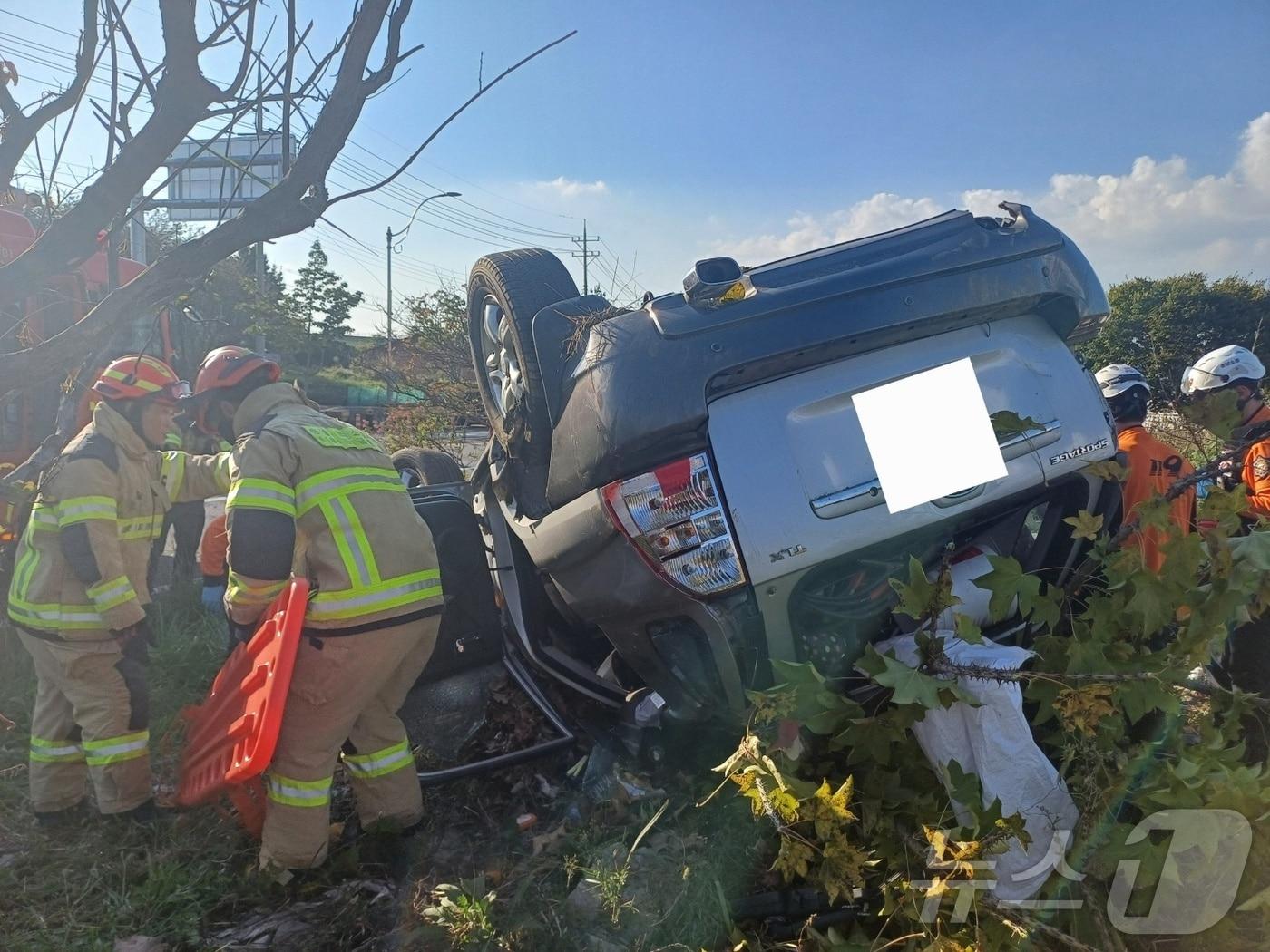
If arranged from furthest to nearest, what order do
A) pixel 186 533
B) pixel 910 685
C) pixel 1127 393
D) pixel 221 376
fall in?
pixel 186 533 < pixel 1127 393 < pixel 221 376 < pixel 910 685

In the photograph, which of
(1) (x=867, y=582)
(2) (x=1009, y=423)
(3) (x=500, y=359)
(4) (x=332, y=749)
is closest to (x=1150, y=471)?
(2) (x=1009, y=423)

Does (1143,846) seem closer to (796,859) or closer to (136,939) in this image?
(796,859)

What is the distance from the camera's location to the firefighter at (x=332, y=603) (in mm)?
2699

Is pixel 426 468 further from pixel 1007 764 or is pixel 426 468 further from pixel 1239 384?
pixel 1239 384

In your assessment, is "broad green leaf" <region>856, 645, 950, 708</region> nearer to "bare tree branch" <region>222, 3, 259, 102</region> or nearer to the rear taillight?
the rear taillight

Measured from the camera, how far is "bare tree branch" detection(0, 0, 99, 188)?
200 cm

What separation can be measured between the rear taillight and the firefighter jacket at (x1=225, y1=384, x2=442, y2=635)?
3.09 feet

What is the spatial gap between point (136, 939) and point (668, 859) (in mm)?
1492

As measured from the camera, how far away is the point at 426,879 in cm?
251

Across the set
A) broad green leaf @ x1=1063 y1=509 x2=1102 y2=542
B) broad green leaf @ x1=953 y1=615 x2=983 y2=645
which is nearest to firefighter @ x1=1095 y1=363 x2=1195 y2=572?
broad green leaf @ x1=1063 y1=509 x2=1102 y2=542

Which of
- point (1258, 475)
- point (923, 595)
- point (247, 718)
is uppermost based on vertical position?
point (247, 718)

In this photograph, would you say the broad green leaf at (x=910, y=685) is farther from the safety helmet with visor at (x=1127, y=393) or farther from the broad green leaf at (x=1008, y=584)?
the safety helmet with visor at (x=1127, y=393)

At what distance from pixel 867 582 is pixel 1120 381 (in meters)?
2.05

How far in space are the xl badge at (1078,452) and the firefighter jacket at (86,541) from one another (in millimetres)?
3102
